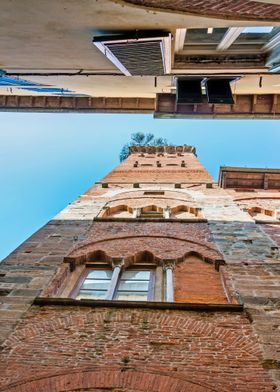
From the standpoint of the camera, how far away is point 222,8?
470cm

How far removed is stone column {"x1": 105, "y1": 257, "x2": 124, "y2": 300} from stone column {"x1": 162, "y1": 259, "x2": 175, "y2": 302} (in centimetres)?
75

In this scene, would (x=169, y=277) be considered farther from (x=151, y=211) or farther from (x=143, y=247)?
(x=151, y=211)

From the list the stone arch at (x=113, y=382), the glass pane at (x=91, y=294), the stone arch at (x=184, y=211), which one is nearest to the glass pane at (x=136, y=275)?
the glass pane at (x=91, y=294)

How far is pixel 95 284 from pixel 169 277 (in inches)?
47.4

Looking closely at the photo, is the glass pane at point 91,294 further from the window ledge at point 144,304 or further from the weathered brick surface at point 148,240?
the weathered brick surface at point 148,240

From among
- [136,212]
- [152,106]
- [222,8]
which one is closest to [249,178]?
[152,106]

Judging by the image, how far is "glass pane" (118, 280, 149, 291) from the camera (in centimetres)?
596

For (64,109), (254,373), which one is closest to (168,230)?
(254,373)

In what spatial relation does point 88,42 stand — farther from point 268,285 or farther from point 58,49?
point 268,285

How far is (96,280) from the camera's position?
20.7 ft

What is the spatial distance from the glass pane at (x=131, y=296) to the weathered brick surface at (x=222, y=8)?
3.98 m

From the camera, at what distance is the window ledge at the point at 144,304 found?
4910 millimetres

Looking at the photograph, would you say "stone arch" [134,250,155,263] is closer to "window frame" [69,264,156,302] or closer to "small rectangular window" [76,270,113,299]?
"window frame" [69,264,156,302]

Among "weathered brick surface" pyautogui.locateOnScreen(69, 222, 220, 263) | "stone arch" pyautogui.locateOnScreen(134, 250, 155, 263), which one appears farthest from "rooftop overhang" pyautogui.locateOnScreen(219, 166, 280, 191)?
"stone arch" pyautogui.locateOnScreen(134, 250, 155, 263)
